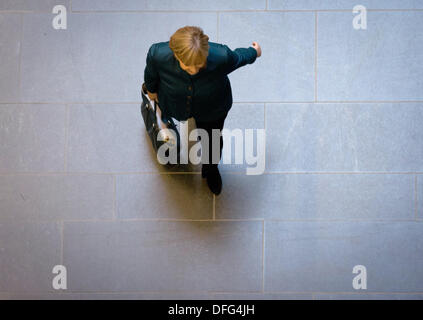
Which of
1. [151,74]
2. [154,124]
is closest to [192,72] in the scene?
[151,74]

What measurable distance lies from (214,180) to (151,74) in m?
0.91

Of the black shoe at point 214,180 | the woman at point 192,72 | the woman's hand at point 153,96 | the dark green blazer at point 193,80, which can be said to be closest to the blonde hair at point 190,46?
the woman at point 192,72

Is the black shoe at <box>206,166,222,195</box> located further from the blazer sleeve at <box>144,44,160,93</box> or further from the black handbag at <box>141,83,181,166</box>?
the blazer sleeve at <box>144,44,160,93</box>

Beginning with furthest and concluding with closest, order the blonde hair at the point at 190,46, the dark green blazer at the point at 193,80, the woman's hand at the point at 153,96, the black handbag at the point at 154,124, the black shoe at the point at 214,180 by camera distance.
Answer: the black shoe at the point at 214,180 < the black handbag at the point at 154,124 < the woman's hand at the point at 153,96 < the dark green blazer at the point at 193,80 < the blonde hair at the point at 190,46

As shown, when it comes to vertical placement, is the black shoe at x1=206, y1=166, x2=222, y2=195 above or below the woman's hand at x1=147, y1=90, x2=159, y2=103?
below

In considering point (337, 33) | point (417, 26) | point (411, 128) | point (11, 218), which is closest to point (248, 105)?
point (337, 33)

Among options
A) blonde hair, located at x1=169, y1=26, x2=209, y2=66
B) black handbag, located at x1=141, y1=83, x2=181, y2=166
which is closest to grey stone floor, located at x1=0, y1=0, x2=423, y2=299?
black handbag, located at x1=141, y1=83, x2=181, y2=166

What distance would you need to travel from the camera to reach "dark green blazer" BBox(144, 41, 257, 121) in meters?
1.73

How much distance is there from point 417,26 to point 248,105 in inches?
50.9

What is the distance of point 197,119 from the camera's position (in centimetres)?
206

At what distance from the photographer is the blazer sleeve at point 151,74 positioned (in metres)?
1.77

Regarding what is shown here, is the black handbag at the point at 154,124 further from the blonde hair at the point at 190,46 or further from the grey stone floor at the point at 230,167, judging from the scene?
the blonde hair at the point at 190,46

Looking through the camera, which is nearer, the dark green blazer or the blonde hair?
the blonde hair

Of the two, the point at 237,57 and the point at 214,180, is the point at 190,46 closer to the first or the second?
the point at 237,57
